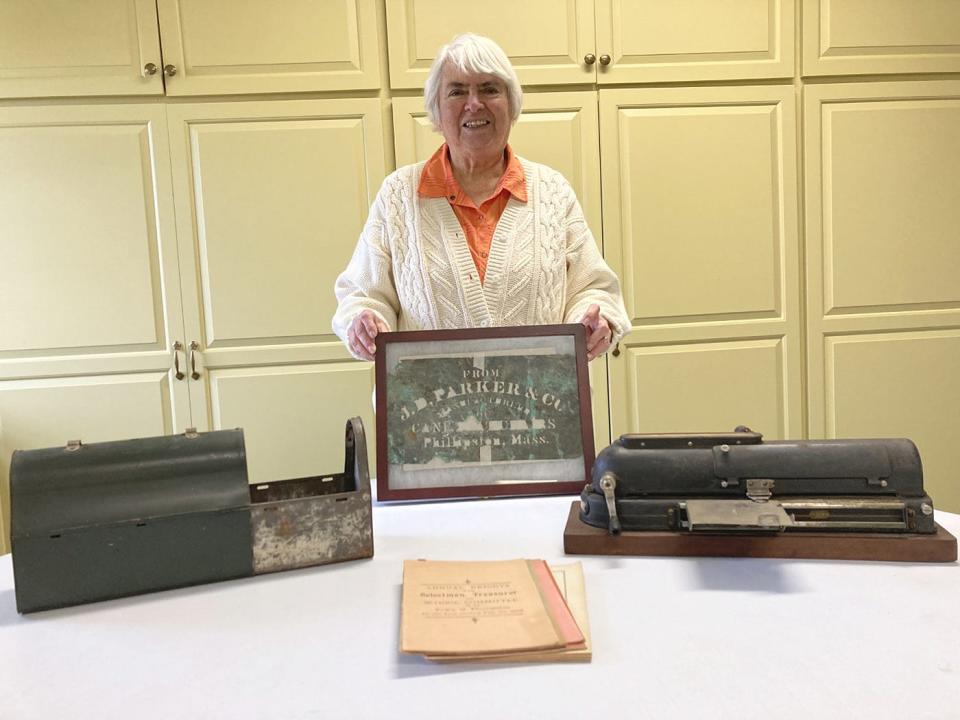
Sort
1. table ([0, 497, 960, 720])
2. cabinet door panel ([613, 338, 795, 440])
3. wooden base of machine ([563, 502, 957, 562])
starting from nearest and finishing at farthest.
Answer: table ([0, 497, 960, 720]) < wooden base of machine ([563, 502, 957, 562]) < cabinet door panel ([613, 338, 795, 440])

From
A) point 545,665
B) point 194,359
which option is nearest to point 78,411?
point 194,359

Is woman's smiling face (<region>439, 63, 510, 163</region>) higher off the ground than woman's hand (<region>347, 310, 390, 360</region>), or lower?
higher

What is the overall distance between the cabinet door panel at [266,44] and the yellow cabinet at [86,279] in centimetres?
18

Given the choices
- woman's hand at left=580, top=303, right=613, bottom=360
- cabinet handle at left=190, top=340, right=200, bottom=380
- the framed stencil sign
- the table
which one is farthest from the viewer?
cabinet handle at left=190, top=340, right=200, bottom=380

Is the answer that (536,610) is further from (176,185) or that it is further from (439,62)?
(176,185)

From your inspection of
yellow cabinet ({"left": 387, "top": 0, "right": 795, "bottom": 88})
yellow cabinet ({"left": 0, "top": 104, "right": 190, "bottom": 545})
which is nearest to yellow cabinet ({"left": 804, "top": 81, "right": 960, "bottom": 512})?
yellow cabinet ({"left": 387, "top": 0, "right": 795, "bottom": 88})

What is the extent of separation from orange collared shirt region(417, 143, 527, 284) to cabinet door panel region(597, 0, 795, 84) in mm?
887

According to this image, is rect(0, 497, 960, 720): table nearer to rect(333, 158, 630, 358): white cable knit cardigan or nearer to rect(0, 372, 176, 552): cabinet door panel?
rect(333, 158, 630, 358): white cable knit cardigan

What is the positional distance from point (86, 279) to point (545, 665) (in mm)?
1997

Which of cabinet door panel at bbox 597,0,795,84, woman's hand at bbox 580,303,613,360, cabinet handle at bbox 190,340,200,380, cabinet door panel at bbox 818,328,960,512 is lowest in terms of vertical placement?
cabinet door panel at bbox 818,328,960,512

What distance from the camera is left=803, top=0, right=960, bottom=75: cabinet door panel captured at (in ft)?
7.64

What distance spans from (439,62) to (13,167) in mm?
1368

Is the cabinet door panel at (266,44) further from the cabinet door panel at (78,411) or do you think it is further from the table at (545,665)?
the table at (545,665)

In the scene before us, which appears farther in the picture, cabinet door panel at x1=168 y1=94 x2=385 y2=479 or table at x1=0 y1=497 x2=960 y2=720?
cabinet door panel at x1=168 y1=94 x2=385 y2=479
